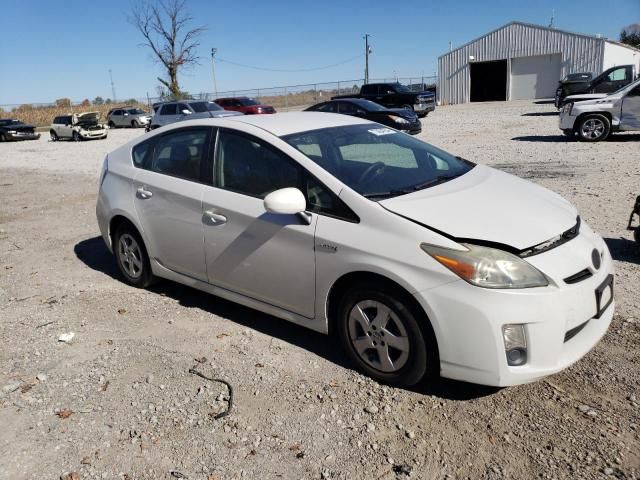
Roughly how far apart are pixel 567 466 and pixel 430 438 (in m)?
0.65

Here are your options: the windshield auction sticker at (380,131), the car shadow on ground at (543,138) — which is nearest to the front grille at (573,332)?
the windshield auction sticker at (380,131)

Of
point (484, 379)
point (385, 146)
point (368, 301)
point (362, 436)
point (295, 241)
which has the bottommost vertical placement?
point (362, 436)

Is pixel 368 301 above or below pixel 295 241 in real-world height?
below

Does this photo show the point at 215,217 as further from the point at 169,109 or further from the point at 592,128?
the point at 169,109

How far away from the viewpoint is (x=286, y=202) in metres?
3.38

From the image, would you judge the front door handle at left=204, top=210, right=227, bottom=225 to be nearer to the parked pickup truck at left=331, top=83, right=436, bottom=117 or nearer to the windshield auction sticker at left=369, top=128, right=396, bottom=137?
the windshield auction sticker at left=369, top=128, right=396, bottom=137

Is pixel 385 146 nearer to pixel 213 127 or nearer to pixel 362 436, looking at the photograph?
pixel 213 127

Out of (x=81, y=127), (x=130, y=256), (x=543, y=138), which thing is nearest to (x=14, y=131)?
(x=81, y=127)

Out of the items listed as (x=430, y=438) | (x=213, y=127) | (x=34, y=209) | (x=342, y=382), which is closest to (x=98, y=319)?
(x=213, y=127)

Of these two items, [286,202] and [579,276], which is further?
[286,202]

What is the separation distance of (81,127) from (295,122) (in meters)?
28.0

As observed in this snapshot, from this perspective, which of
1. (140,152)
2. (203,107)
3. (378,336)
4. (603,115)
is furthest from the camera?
(203,107)

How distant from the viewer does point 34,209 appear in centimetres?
966

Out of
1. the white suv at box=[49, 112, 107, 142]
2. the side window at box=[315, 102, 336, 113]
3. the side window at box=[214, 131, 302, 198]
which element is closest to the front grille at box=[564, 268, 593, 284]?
the side window at box=[214, 131, 302, 198]
